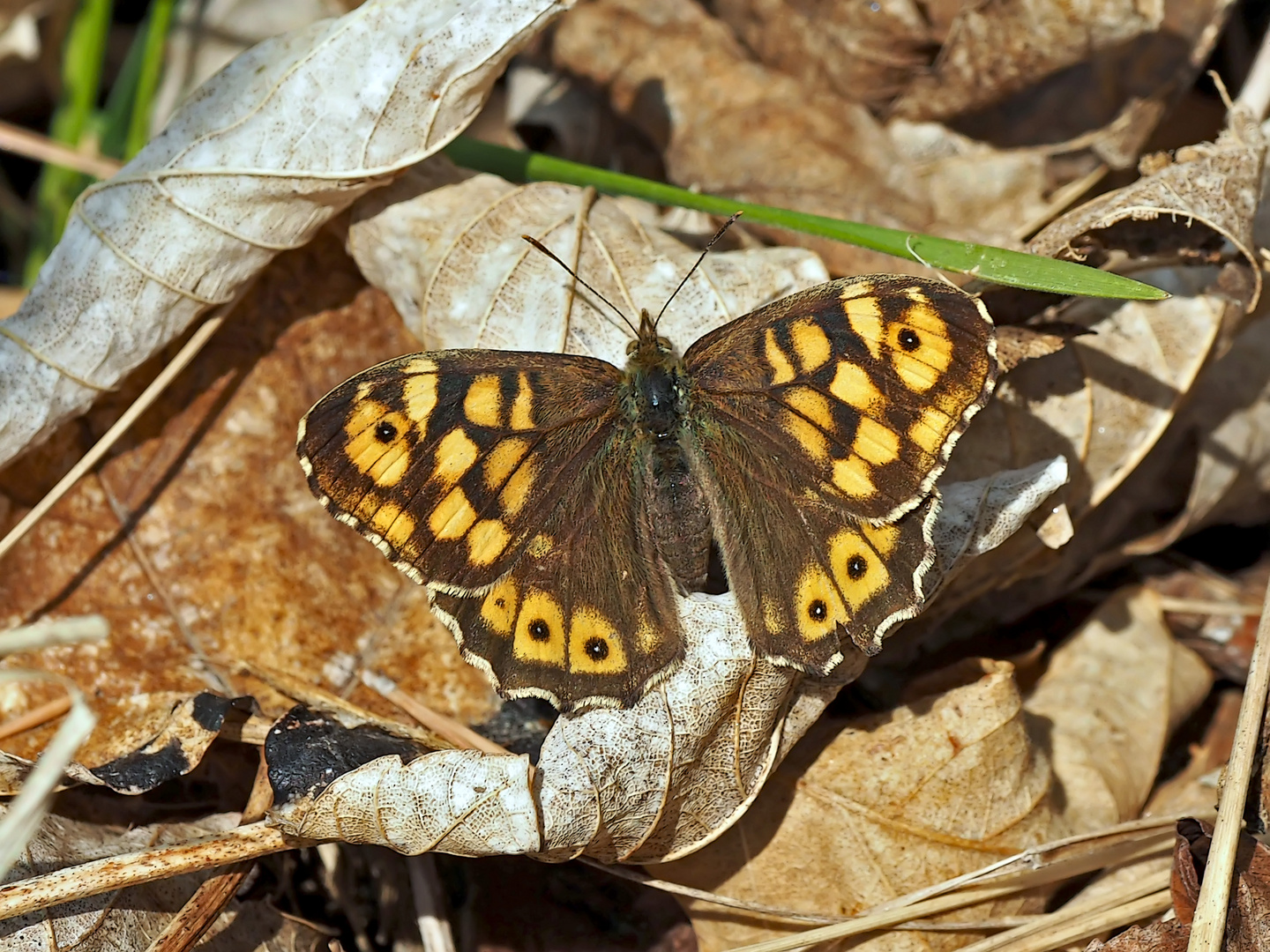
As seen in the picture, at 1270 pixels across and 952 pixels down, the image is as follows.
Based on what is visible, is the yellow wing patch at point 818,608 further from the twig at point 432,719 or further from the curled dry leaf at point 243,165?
the curled dry leaf at point 243,165

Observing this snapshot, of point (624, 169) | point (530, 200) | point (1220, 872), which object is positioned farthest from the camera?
point (624, 169)

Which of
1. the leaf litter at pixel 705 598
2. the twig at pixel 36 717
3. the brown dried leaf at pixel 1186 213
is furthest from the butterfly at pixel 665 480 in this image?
the twig at pixel 36 717

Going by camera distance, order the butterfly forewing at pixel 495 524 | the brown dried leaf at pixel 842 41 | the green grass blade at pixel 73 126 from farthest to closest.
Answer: the green grass blade at pixel 73 126 < the brown dried leaf at pixel 842 41 < the butterfly forewing at pixel 495 524

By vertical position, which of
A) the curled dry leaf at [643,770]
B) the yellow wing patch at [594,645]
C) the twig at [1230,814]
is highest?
the yellow wing patch at [594,645]

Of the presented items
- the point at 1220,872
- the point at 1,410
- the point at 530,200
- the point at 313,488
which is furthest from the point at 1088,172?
the point at 1,410

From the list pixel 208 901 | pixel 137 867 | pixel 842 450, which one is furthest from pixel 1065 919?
pixel 137 867

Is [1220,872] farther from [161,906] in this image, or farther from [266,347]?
[266,347]
